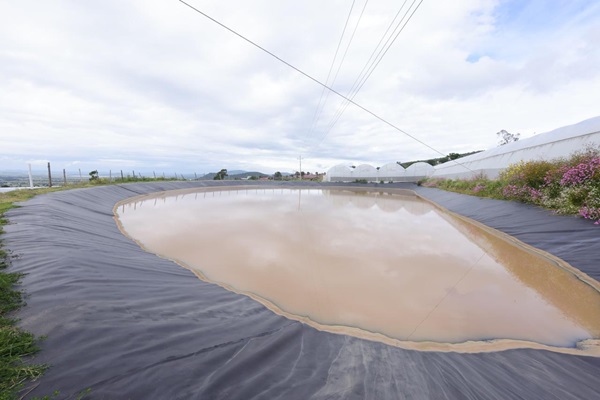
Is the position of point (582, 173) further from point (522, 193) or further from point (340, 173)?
point (340, 173)

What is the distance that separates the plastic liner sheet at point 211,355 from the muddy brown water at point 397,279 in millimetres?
538

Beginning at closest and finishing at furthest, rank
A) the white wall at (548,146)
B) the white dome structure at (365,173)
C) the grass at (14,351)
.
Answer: the grass at (14,351)
the white wall at (548,146)
the white dome structure at (365,173)

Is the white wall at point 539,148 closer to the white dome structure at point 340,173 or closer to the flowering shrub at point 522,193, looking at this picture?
the flowering shrub at point 522,193

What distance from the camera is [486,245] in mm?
6238

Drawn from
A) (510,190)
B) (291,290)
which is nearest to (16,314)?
Answer: (291,290)

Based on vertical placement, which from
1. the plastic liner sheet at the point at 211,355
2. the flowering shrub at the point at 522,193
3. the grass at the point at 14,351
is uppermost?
the flowering shrub at the point at 522,193

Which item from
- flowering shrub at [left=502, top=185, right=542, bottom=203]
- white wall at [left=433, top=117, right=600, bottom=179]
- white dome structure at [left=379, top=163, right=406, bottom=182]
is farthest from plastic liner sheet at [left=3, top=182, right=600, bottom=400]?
white dome structure at [left=379, top=163, right=406, bottom=182]

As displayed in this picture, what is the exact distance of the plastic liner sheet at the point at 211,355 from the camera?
1582mm

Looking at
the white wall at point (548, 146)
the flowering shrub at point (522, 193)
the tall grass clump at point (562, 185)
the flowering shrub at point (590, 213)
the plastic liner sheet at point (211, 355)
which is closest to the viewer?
the plastic liner sheet at point (211, 355)

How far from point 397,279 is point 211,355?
134 inches

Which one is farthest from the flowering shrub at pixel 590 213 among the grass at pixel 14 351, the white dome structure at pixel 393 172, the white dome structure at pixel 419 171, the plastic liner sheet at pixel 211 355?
the white dome structure at pixel 393 172

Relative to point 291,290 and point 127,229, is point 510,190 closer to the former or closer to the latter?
point 291,290

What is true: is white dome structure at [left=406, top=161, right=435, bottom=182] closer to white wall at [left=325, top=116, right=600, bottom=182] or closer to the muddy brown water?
white wall at [left=325, top=116, right=600, bottom=182]

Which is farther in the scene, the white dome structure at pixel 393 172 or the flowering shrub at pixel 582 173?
the white dome structure at pixel 393 172
